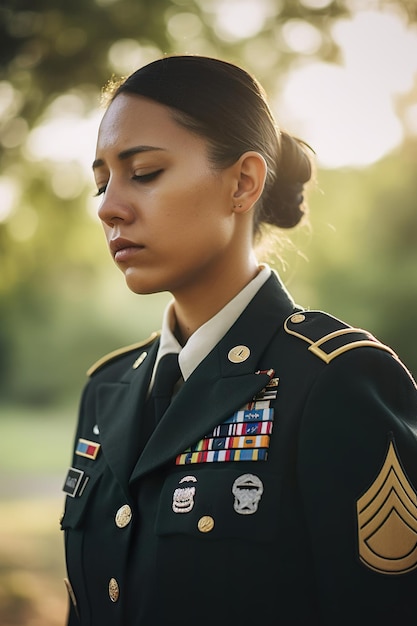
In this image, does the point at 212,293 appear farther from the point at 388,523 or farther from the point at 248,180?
the point at 388,523

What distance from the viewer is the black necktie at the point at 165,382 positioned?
1622 mm

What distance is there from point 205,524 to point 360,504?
289mm

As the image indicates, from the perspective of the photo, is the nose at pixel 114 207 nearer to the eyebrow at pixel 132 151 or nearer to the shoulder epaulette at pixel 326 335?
the eyebrow at pixel 132 151

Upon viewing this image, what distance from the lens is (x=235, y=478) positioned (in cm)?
138

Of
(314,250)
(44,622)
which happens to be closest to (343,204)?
(314,250)

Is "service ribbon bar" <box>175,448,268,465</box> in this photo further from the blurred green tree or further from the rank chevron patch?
the blurred green tree

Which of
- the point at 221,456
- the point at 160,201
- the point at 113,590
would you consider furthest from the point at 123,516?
the point at 160,201

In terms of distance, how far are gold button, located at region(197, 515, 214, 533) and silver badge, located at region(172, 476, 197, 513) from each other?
1.3 inches

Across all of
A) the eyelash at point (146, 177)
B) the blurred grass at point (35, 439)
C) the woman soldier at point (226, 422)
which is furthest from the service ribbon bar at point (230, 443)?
the blurred grass at point (35, 439)

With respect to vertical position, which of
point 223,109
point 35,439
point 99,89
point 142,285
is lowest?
point 142,285

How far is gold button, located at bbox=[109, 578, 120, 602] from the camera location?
147cm

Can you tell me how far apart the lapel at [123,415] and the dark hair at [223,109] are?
1.47 ft

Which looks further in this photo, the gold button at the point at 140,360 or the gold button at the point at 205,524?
the gold button at the point at 140,360

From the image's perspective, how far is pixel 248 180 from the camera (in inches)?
61.8
